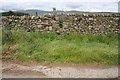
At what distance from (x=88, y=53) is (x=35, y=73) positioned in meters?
2.47

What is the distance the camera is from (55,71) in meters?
5.40

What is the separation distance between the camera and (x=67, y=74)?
5.16m

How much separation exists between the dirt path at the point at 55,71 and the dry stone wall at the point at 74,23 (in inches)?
185

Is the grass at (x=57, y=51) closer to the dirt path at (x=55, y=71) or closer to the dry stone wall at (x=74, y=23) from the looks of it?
the dirt path at (x=55, y=71)

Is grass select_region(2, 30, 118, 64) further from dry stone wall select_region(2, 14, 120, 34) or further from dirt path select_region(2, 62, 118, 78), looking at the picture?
dry stone wall select_region(2, 14, 120, 34)

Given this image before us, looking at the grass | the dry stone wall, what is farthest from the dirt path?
the dry stone wall

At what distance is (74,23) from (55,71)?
550cm

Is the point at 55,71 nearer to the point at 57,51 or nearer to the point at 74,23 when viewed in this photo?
the point at 57,51

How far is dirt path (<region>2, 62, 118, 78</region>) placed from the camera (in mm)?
5078

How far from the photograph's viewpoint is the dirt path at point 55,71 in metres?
5.08

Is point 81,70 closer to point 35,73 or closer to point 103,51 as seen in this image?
point 35,73

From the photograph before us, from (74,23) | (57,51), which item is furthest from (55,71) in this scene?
(74,23)

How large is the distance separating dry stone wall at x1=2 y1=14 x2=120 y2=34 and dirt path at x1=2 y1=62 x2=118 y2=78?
4.70m

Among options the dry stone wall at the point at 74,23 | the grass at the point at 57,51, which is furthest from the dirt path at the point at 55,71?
the dry stone wall at the point at 74,23
